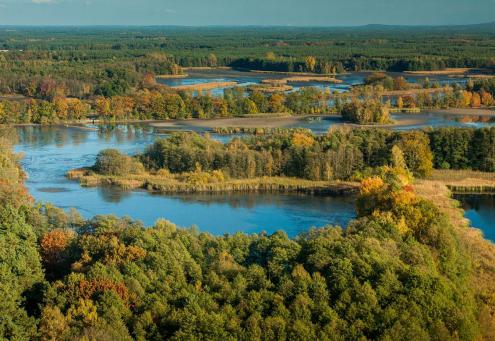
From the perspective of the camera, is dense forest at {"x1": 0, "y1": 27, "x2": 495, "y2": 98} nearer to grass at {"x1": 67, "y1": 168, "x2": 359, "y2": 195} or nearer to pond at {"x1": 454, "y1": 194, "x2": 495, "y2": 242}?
grass at {"x1": 67, "y1": 168, "x2": 359, "y2": 195}

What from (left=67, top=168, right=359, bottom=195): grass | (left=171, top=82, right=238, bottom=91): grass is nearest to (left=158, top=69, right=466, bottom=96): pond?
(left=171, top=82, right=238, bottom=91): grass

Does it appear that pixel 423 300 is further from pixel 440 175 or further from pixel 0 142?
pixel 0 142

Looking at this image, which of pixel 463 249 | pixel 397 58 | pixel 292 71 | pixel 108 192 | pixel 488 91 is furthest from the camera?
pixel 397 58

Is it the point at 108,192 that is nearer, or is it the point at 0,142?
the point at 108,192

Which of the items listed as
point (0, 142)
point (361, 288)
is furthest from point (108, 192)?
point (361, 288)

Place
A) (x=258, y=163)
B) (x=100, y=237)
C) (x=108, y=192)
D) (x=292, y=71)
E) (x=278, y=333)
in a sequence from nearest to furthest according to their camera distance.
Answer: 1. (x=278, y=333)
2. (x=100, y=237)
3. (x=108, y=192)
4. (x=258, y=163)
5. (x=292, y=71)

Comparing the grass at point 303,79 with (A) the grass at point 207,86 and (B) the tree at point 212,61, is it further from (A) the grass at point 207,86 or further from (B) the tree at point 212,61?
(B) the tree at point 212,61
